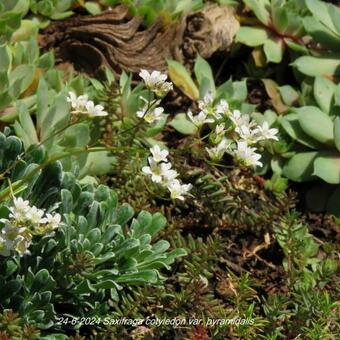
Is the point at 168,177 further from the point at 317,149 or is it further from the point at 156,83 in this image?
the point at 317,149

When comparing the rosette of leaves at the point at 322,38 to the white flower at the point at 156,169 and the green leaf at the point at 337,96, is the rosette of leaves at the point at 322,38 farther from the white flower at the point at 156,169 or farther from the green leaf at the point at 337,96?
the white flower at the point at 156,169

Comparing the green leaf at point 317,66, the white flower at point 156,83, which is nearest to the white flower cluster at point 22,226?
the white flower at point 156,83

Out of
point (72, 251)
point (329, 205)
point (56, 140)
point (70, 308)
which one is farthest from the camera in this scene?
point (329, 205)

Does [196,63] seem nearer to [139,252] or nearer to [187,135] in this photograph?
[187,135]

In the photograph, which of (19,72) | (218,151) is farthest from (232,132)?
(19,72)

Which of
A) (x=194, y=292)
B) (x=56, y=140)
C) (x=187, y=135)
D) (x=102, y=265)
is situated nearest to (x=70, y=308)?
(x=102, y=265)

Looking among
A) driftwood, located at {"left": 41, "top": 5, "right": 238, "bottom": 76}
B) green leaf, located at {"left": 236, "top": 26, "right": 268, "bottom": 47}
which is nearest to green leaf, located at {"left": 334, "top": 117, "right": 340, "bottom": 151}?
green leaf, located at {"left": 236, "top": 26, "right": 268, "bottom": 47}
